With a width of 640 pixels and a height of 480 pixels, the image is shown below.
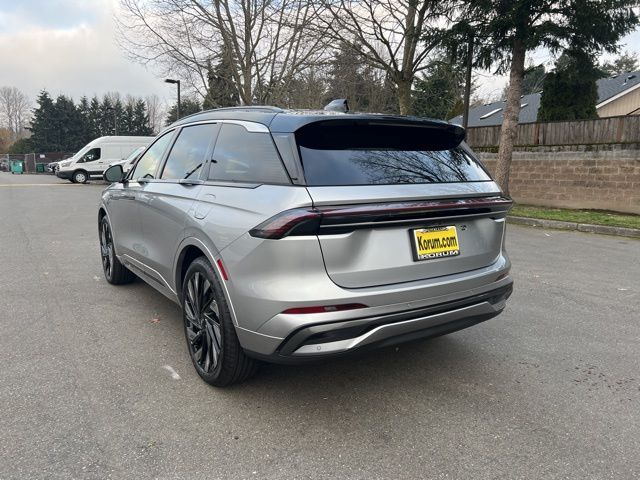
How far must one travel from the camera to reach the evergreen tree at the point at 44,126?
6706 centimetres

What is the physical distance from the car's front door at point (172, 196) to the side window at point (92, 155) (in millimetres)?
25086

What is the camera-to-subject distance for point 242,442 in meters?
2.56

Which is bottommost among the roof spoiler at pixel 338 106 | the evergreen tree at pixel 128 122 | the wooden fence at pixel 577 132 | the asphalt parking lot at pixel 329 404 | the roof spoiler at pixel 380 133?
the asphalt parking lot at pixel 329 404

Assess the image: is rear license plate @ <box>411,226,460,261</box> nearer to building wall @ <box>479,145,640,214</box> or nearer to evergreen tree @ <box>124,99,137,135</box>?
building wall @ <box>479,145,640,214</box>

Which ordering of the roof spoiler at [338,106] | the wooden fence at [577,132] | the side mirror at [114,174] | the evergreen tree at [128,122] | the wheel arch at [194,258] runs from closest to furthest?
1. the wheel arch at [194,258]
2. the roof spoiler at [338,106]
3. the side mirror at [114,174]
4. the wooden fence at [577,132]
5. the evergreen tree at [128,122]

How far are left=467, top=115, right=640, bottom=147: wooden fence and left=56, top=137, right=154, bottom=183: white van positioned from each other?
1916 centimetres

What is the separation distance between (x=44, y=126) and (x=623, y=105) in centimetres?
6890

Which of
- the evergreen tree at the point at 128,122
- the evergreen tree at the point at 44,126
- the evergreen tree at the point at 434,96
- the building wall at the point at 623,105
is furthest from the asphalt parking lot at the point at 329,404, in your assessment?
the evergreen tree at the point at 128,122

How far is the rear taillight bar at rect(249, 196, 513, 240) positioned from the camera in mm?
2438

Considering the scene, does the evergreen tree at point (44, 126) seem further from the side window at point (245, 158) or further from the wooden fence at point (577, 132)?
the side window at point (245, 158)

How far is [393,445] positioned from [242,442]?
792 millimetres

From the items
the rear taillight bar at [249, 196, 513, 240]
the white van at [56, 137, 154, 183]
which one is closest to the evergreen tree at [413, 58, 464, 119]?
the white van at [56, 137, 154, 183]

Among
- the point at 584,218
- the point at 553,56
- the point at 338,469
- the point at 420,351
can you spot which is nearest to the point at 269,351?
the point at 338,469

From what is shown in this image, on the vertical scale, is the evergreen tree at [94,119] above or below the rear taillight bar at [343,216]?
above
